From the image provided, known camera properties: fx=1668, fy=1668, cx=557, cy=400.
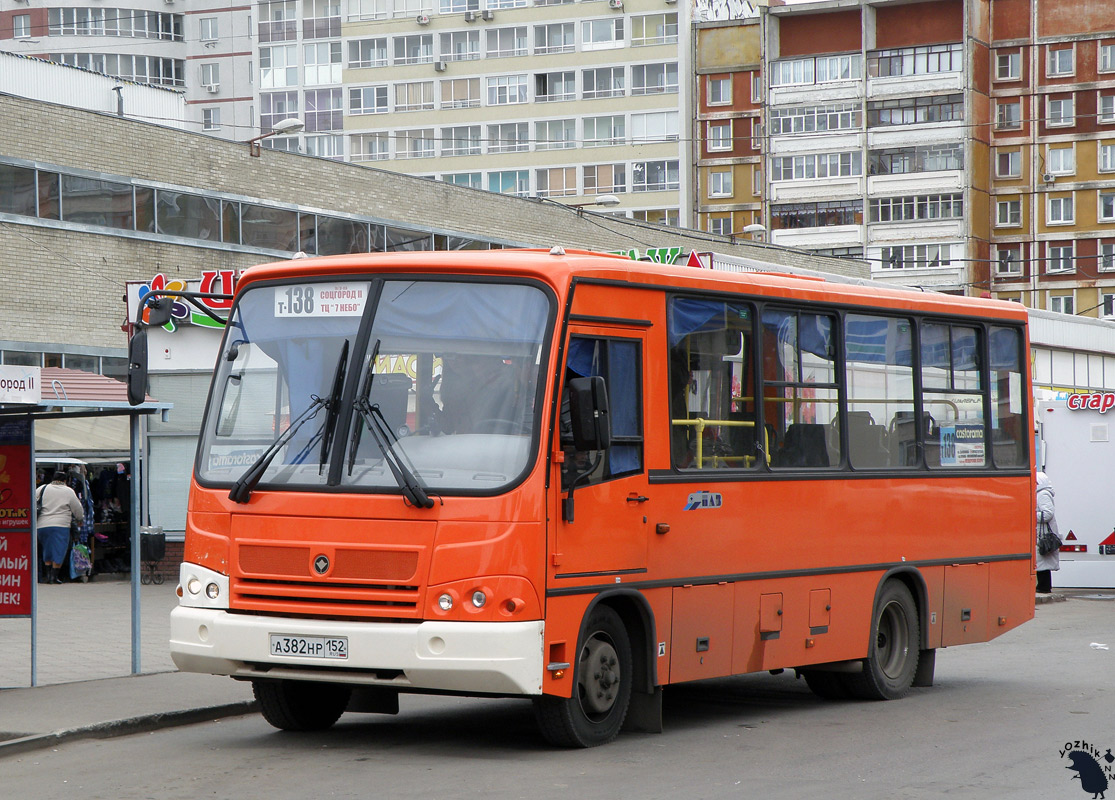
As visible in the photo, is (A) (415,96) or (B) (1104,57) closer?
(B) (1104,57)

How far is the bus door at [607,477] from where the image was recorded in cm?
933

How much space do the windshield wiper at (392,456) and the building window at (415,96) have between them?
3553 inches

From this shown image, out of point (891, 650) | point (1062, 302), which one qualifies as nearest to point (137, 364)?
point (891, 650)

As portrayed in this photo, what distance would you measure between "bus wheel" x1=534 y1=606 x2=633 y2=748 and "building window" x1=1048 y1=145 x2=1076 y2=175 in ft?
292

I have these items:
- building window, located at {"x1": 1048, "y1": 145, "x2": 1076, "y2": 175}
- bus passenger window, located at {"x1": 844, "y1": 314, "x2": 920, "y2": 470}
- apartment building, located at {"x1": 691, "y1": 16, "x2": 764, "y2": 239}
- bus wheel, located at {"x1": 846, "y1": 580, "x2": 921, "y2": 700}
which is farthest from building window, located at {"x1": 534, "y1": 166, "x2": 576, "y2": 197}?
bus wheel, located at {"x1": 846, "y1": 580, "x2": 921, "y2": 700}

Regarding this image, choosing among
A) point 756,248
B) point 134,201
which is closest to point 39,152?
point 134,201

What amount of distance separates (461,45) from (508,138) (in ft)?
20.2

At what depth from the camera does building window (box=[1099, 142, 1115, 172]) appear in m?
91.9

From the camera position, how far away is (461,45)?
97062 millimetres

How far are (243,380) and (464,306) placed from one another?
4.92ft

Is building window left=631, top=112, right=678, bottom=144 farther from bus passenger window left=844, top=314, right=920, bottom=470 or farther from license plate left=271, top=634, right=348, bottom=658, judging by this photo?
license plate left=271, top=634, right=348, bottom=658

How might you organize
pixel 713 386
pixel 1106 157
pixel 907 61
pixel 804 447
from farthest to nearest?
pixel 1106 157 < pixel 907 61 < pixel 804 447 < pixel 713 386

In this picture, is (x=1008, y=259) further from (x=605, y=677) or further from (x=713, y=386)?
(x=605, y=677)

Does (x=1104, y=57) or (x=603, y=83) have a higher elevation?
(x=1104, y=57)
